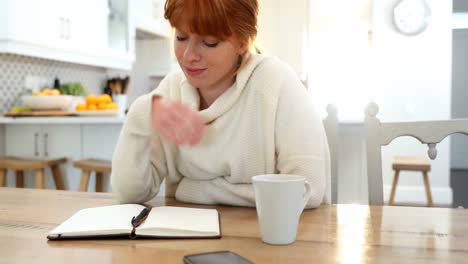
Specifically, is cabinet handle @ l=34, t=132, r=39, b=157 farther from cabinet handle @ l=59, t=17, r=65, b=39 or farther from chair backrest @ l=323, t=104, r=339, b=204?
chair backrest @ l=323, t=104, r=339, b=204

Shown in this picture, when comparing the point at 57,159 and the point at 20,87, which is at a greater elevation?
the point at 20,87

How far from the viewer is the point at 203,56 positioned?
1.07 meters

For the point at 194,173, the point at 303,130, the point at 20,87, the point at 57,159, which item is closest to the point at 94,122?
the point at 57,159

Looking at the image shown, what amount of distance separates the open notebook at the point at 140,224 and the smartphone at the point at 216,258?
124 mm

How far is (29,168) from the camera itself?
105 inches

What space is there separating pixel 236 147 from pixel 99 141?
187 centimetres

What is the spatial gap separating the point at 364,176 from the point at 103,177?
185 cm

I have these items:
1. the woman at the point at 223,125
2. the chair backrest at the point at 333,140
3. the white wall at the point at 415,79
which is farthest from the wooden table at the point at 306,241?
the white wall at the point at 415,79

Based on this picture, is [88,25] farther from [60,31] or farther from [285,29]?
[285,29]

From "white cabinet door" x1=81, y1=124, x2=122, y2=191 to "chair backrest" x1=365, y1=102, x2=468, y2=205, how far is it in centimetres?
190

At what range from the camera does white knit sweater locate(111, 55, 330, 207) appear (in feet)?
3.48

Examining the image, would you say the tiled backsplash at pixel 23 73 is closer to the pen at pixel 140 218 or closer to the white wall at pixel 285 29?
the white wall at pixel 285 29

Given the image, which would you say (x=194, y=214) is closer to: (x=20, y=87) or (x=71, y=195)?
(x=71, y=195)

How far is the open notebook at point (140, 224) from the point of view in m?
0.80
